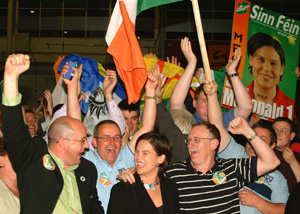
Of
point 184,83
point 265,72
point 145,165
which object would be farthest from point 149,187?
point 265,72

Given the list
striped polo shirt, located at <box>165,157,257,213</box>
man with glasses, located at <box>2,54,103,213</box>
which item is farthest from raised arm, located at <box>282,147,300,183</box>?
man with glasses, located at <box>2,54,103,213</box>

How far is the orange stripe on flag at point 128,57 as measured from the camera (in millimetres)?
3934

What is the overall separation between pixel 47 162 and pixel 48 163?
0.01 m

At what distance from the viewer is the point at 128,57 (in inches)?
158

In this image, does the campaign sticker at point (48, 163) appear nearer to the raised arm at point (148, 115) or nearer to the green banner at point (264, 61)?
the raised arm at point (148, 115)

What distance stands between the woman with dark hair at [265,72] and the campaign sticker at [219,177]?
2.45 m

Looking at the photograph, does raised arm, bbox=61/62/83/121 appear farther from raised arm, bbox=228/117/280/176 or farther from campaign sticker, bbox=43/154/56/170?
raised arm, bbox=228/117/280/176

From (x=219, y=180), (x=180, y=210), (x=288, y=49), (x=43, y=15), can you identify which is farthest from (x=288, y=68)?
(x=43, y=15)

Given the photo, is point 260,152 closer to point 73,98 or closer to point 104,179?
point 104,179

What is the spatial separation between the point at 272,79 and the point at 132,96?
105 inches

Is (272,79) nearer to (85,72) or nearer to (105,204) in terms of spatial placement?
(85,72)

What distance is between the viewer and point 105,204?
3.62 metres

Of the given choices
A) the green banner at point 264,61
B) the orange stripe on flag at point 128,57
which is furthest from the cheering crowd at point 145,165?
the green banner at point 264,61

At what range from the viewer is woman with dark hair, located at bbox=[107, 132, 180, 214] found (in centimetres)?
304
